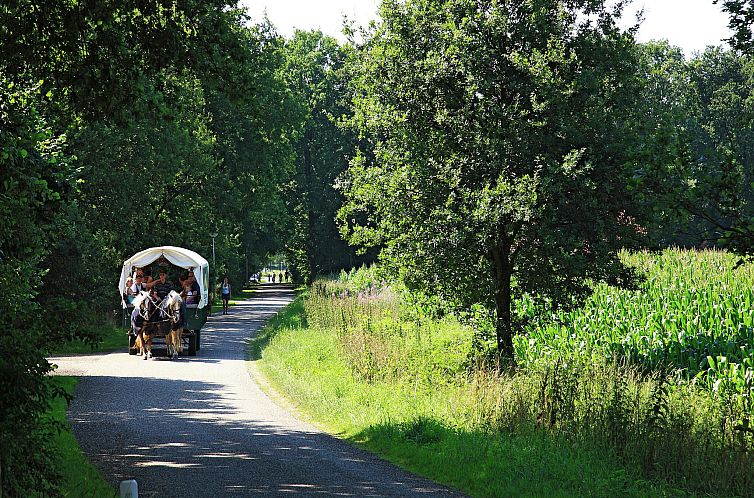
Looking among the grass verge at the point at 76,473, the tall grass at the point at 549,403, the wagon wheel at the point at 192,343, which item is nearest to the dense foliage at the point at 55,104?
the grass verge at the point at 76,473

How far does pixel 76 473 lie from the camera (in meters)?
10.2

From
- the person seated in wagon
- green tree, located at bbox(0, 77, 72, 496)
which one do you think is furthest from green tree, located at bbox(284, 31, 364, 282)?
green tree, located at bbox(0, 77, 72, 496)

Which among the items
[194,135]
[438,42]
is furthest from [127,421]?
[194,135]

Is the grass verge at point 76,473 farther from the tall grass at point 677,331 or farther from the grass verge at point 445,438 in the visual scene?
the tall grass at point 677,331

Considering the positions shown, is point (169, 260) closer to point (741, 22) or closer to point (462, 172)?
point (462, 172)

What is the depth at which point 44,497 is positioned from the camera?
8500 mm

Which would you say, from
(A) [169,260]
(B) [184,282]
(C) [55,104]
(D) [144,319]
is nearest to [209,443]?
(C) [55,104]

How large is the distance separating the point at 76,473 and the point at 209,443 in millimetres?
2788

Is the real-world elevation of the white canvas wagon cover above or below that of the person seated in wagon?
above

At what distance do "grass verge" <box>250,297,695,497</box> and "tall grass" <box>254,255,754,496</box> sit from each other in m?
0.03

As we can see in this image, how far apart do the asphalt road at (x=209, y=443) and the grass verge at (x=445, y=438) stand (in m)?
0.47

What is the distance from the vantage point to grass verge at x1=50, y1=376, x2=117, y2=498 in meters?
9.09

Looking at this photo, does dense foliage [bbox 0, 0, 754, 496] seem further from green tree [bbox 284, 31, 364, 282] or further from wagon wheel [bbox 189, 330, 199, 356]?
green tree [bbox 284, 31, 364, 282]

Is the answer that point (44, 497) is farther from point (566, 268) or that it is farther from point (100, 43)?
point (566, 268)
